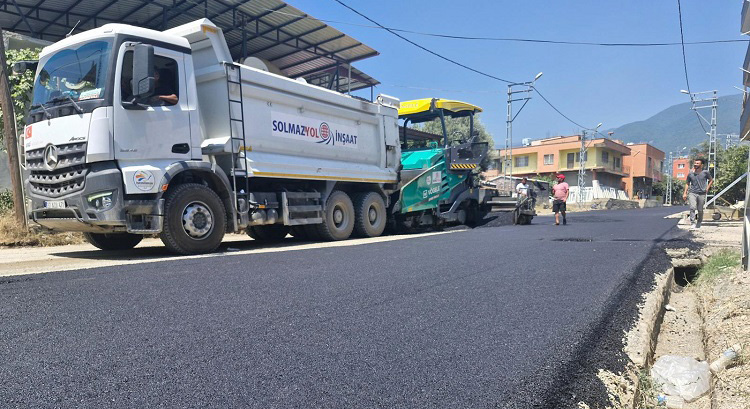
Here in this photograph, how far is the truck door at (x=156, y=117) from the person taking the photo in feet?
17.1

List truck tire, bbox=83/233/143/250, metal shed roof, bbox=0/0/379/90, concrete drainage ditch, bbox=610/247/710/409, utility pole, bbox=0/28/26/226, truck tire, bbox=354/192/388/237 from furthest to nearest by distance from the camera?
1. metal shed roof, bbox=0/0/379/90
2. truck tire, bbox=354/192/388/237
3. utility pole, bbox=0/28/26/226
4. truck tire, bbox=83/233/143/250
5. concrete drainage ditch, bbox=610/247/710/409

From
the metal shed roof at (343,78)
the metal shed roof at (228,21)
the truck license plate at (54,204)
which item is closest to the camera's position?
the truck license plate at (54,204)

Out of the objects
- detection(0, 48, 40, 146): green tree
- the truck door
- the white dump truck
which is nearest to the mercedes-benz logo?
the white dump truck

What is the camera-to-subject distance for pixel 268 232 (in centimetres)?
851

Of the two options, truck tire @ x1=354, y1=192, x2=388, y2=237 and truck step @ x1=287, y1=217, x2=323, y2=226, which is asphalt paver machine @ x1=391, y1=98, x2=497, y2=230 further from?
truck step @ x1=287, y1=217, x2=323, y2=226

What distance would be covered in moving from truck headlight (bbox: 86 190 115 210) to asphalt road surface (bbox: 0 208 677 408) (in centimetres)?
102

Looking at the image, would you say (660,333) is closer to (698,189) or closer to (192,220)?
(192,220)

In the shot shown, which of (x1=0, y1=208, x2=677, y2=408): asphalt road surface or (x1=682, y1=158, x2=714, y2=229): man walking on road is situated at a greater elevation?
(x1=682, y1=158, x2=714, y2=229): man walking on road

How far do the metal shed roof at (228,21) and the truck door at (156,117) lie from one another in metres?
6.08

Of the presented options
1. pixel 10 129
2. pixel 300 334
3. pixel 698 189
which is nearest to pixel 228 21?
pixel 10 129

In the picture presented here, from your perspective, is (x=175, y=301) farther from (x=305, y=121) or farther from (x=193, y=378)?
(x=305, y=121)

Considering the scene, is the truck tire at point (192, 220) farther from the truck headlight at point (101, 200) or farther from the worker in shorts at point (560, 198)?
the worker in shorts at point (560, 198)

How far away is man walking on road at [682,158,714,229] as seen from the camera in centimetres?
951

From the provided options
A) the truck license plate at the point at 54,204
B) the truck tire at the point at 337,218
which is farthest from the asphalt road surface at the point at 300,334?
the truck tire at the point at 337,218
